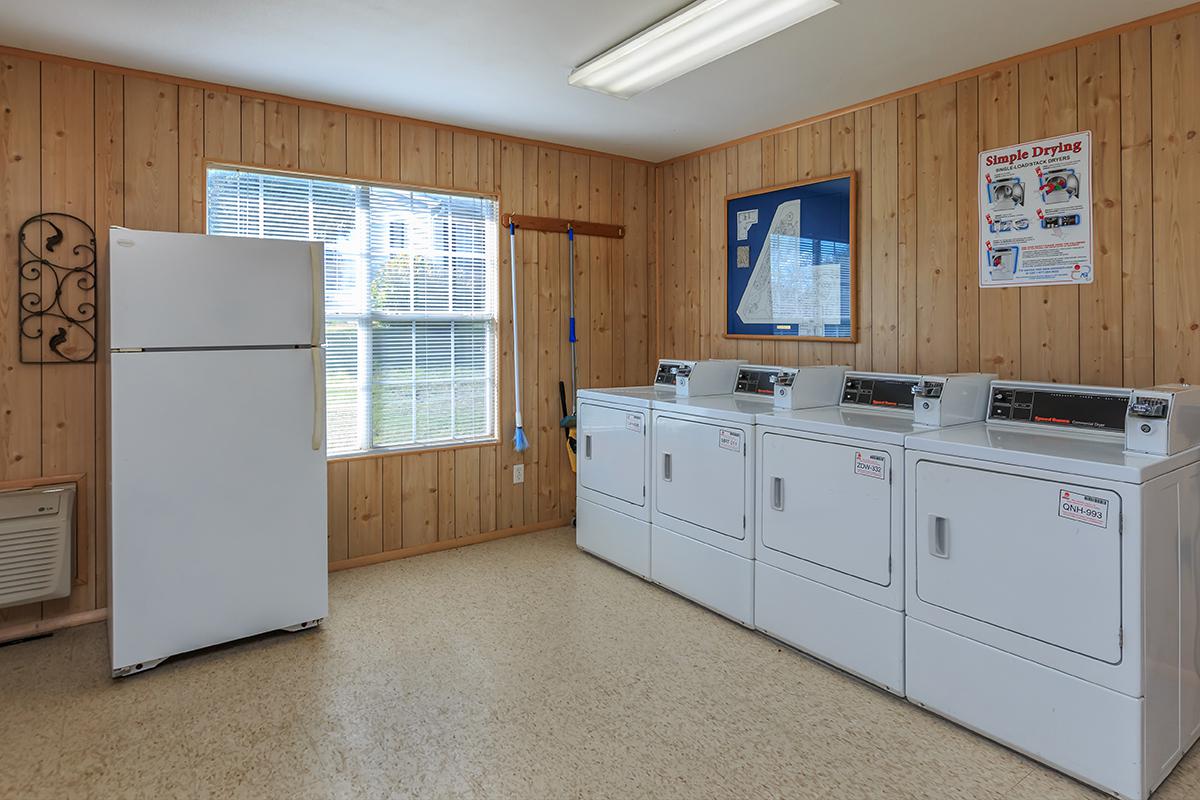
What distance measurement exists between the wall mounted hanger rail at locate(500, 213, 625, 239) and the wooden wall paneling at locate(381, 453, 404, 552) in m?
1.65

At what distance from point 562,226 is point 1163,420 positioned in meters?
3.45

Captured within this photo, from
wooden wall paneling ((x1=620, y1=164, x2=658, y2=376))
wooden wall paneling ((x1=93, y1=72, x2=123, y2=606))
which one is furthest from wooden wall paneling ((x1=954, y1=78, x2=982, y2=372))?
wooden wall paneling ((x1=93, y1=72, x2=123, y2=606))

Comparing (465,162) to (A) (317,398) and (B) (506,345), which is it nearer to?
(B) (506,345)

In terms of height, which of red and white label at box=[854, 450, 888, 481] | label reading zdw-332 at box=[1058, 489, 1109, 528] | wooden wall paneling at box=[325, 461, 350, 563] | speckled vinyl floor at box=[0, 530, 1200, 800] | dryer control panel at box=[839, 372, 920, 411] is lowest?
speckled vinyl floor at box=[0, 530, 1200, 800]

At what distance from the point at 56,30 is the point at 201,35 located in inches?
22.4

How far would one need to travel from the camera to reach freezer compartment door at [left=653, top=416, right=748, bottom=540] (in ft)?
10.7

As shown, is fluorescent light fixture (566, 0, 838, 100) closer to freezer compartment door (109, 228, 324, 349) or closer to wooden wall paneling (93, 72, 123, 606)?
freezer compartment door (109, 228, 324, 349)

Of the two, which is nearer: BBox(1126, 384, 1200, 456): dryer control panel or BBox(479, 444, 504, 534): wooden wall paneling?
BBox(1126, 384, 1200, 456): dryer control panel

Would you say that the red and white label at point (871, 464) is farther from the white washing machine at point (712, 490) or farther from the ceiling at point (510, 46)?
the ceiling at point (510, 46)

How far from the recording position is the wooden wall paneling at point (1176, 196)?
264 centimetres

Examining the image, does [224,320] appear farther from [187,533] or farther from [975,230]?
[975,230]

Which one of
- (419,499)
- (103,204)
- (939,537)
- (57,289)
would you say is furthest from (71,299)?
(939,537)

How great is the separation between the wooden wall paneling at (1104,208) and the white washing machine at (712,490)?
1097 mm

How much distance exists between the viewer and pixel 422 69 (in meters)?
3.31
